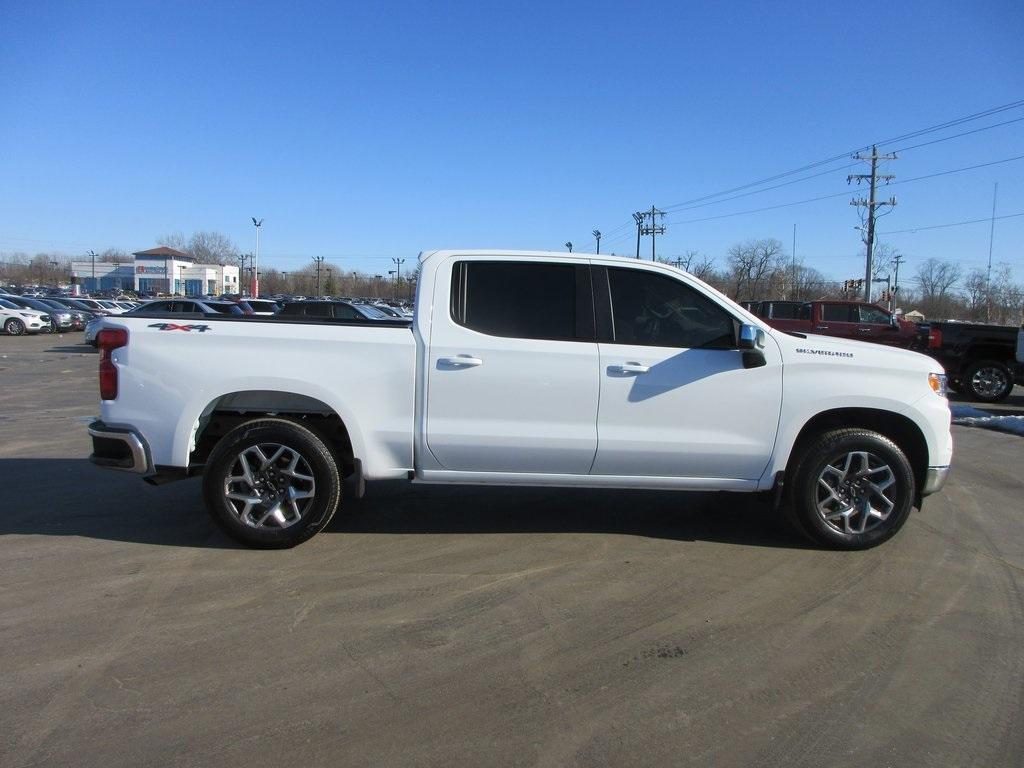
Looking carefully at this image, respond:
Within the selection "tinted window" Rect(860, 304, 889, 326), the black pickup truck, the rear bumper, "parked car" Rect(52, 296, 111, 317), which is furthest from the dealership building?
the rear bumper

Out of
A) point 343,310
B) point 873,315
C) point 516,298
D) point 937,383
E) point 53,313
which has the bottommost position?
point 53,313

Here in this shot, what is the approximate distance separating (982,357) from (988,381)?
19.1 inches

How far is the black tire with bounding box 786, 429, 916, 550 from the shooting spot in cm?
503

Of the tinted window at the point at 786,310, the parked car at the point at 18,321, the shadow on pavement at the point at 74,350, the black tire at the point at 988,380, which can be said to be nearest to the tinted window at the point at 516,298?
the black tire at the point at 988,380

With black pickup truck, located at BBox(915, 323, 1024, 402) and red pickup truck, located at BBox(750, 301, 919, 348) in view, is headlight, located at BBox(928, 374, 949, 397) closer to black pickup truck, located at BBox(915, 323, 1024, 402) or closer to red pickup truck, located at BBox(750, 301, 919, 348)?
black pickup truck, located at BBox(915, 323, 1024, 402)

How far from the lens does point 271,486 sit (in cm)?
496

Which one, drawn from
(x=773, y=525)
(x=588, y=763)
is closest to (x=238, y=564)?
(x=588, y=763)

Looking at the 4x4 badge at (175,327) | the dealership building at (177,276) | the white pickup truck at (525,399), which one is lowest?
the white pickup truck at (525,399)

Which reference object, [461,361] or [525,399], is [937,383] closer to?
[525,399]

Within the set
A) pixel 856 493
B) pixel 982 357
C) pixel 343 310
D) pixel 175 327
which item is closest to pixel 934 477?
pixel 856 493

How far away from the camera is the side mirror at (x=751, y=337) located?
192 inches

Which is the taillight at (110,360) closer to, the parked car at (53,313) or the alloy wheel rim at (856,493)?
the alloy wheel rim at (856,493)

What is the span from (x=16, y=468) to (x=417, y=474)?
4.72 m

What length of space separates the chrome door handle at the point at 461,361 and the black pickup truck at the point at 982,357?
43.5 ft
